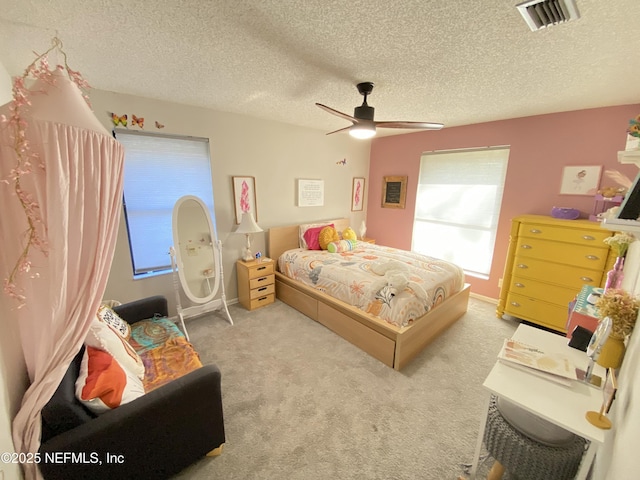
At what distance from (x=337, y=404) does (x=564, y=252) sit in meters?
2.70

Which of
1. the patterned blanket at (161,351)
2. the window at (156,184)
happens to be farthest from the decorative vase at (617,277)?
the window at (156,184)

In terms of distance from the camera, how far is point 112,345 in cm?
139

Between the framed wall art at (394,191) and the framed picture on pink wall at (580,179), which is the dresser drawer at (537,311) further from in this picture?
the framed wall art at (394,191)

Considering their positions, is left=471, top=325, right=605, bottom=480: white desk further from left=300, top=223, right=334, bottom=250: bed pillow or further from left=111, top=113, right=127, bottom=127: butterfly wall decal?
left=111, top=113, right=127, bottom=127: butterfly wall decal

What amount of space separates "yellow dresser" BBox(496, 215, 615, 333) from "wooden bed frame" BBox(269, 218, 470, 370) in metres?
0.53

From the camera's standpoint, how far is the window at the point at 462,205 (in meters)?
3.34

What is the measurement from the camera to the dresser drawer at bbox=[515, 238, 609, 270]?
2.38 meters

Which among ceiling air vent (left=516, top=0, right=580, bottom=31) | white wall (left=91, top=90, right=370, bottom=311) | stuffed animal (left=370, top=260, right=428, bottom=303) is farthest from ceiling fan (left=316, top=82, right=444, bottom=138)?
white wall (left=91, top=90, right=370, bottom=311)

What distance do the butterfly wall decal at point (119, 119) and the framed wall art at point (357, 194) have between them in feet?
10.7

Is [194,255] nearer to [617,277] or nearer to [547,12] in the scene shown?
[547,12]

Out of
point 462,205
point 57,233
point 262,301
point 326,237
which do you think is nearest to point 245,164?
point 326,237

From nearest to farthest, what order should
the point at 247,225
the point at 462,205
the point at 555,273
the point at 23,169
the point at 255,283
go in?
the point at 23,169
the point at 555,273
the point at 247,225
the point at 255,283
the point at 462,205

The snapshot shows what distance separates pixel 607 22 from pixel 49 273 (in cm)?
277

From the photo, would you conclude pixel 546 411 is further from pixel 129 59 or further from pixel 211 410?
pixel 129 59
